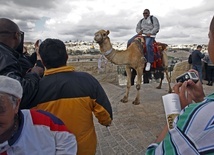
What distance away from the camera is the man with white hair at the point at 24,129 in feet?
5.32

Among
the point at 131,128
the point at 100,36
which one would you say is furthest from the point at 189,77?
the point at 100,36

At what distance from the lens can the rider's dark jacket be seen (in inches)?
79.7

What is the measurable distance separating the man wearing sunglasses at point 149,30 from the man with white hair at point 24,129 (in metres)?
6.40

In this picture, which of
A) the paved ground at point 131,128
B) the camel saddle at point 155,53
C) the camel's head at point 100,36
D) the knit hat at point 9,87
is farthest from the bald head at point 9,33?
the camel saddle at point 155,53

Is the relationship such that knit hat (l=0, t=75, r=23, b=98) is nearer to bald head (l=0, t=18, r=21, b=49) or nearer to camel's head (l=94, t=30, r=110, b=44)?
bald head (l=0, t=18, r=21, b=49)

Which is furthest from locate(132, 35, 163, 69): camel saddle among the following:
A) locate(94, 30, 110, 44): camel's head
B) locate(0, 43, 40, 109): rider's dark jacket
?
locate(0, 43, 40, 109): rider's dark jacket

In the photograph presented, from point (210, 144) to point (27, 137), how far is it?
122 centimetres

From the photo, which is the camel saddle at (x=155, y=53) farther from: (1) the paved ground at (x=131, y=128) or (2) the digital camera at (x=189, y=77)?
(2) the digital camera at (x=189, y=77)

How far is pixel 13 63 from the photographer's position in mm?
2084

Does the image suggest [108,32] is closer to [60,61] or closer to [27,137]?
[60,61]

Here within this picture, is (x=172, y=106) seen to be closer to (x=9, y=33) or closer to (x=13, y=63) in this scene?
(x=13, y=63)

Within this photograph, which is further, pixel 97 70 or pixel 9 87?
pixel 97 70

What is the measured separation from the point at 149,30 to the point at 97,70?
14.3 ft

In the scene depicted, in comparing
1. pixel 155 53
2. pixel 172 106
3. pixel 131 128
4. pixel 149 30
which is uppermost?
pixel 149 30
